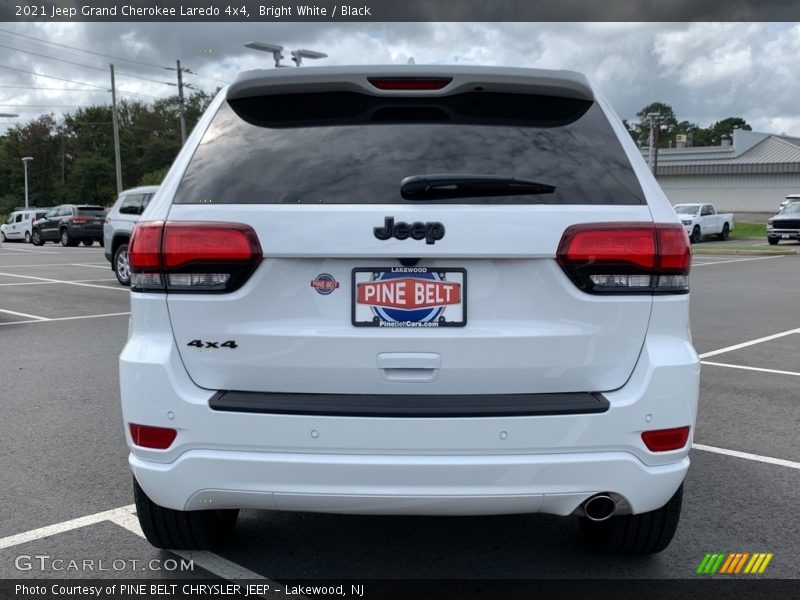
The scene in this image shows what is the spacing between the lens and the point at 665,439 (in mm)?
2824

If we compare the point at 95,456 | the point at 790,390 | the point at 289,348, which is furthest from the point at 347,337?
the point at 790,390

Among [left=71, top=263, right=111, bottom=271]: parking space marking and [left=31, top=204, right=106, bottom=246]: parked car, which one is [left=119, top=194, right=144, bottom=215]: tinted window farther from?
[left=31, top=204, right=106, bottom=246]: parked car

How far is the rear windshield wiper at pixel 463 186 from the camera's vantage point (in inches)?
108

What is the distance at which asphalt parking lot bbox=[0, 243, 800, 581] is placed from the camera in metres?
3.35

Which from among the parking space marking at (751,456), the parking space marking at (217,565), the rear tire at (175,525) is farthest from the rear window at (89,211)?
the rear tire at (175,525)

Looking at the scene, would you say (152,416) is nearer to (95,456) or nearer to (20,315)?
(95,456)

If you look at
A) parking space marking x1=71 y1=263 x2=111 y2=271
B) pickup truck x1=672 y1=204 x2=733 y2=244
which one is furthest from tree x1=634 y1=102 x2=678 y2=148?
parking space marking x1=71 y1=263 x2=111 y2=271

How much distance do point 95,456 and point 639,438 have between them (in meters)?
3.34

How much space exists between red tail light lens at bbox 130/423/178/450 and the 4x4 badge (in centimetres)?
96

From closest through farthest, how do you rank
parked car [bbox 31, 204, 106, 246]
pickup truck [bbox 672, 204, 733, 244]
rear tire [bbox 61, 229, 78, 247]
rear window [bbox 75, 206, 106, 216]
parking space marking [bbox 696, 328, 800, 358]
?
parking space marking [bbox 696, 328, 800, 358]
pickup truck [bbox 672, 204, 733, 244]
parked car [bbox 31, 204, 106, 246]
rear tire [bbox 61, 229, 78, 247]
rear window [bbox 75, 206, 106, 216]

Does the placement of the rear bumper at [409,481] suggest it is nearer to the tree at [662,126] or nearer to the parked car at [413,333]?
the parked car at [413,333]

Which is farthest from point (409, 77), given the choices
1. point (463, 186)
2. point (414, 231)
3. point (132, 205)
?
point (132, 205)

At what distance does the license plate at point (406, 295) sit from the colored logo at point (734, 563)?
1.60 m

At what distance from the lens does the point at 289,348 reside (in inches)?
108
